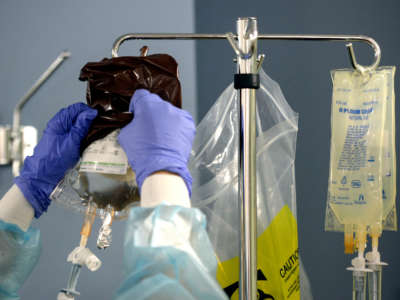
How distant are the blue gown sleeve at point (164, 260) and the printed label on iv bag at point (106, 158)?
4.3 inches

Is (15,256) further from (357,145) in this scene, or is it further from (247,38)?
(357,145)

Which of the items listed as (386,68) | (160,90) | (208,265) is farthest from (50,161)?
(386,68)

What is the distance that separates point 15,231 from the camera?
3.26 feet

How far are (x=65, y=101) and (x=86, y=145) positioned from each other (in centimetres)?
78

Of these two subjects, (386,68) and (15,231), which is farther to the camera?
(386,68)

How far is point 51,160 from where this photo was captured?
971 millimetres

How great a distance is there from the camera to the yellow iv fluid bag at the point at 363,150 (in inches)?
47.2

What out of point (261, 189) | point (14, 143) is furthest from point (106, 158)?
point (14, 143)

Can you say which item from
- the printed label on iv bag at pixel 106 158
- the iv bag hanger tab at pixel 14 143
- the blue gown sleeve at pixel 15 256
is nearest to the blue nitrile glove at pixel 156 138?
the printed label on iv bag at pixel 106 158

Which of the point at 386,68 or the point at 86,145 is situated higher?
the point at 386,68

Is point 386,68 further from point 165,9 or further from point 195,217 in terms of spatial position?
point 165,9

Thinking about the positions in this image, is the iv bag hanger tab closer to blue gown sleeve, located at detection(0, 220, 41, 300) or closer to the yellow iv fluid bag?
blue gown sleeve, located at detection(0, 220, 41, 300)

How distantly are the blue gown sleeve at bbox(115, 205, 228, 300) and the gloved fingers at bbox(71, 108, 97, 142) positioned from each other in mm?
221

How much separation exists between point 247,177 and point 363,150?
36 cm
